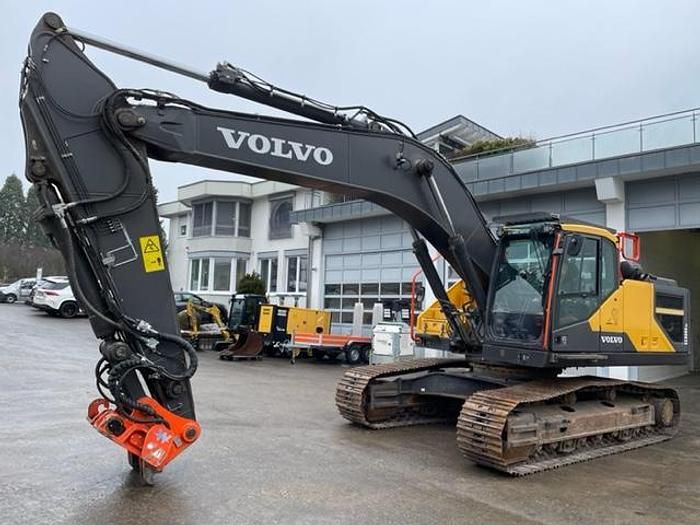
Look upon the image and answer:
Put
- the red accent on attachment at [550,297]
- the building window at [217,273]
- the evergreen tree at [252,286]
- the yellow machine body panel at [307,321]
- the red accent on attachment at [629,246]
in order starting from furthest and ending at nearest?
the building window at [217,273], the evergreen tree at [252,286], the yellow machine body panel at [307,321], the red accent on attachment at [629,246], the red accent on attachment at [550,297]

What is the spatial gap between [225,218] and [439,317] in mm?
22237

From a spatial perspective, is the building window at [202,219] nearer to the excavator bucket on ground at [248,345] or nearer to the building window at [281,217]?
the building window at [281,217]

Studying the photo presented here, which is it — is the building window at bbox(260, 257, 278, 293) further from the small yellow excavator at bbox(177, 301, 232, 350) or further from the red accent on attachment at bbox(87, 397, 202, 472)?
the red accent on attachment at bbox(87, 397, 202, 472)

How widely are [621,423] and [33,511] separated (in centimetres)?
680

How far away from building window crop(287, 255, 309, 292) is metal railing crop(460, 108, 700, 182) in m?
9.66

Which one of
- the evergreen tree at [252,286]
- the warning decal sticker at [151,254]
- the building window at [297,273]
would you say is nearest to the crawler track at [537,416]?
the warning decal sticker at [151,254]

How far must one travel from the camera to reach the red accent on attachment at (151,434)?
16.5ft

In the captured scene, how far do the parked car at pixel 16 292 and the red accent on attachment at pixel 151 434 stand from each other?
35.5 m

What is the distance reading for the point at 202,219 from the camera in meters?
30.7

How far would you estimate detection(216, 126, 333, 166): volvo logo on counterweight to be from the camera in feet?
19.1

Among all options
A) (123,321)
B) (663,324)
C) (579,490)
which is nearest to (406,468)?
(579,490)

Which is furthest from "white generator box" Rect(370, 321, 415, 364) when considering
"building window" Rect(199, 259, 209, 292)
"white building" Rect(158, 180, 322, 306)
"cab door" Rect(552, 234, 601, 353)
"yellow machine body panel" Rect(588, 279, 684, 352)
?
"building window" Rect(199, 259, 209, 292)

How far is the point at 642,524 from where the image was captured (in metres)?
5.05

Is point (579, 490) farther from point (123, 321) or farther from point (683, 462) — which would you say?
point (123, 321)
